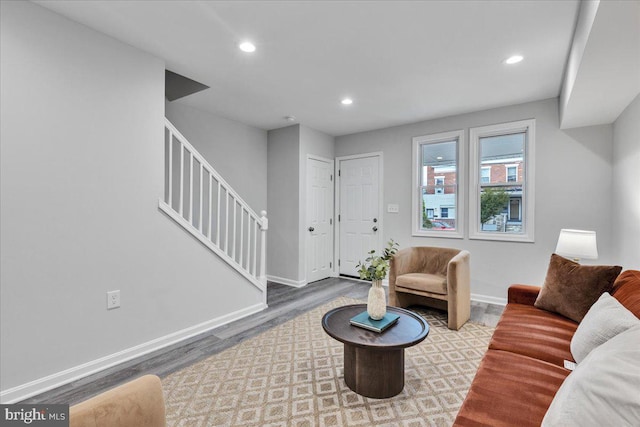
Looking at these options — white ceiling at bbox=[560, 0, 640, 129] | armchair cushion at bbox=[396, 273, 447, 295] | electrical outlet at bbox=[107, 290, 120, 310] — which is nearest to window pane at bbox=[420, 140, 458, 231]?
armchair cushion at bbox=[396, 273, 447, 295]

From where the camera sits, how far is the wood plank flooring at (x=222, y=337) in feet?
6.78

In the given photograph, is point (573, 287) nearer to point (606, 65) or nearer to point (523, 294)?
point (523, 294)

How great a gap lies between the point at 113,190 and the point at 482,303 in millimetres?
4202

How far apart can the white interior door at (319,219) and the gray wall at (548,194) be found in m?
1.58

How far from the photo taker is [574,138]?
3396 millimetres

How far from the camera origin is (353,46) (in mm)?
2467

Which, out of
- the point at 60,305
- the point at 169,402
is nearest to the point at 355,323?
the point at 169,402

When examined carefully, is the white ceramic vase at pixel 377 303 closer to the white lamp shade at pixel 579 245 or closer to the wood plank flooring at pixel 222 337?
the wood plank flooring at pixel 222 337

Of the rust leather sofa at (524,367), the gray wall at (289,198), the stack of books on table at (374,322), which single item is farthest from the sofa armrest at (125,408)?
the gray wall at (289,198)

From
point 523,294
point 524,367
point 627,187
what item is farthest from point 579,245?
point 524,367

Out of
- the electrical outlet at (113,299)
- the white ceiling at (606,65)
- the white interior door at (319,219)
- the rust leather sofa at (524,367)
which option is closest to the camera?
the rust leather sofa at (524,367)

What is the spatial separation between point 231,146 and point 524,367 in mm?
4140

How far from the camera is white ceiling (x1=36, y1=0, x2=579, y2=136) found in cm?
203

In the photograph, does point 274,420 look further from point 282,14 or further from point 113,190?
point 282,14
